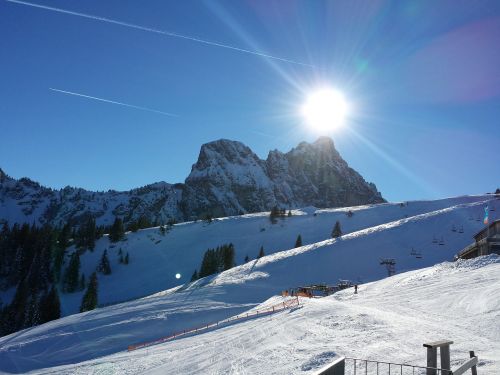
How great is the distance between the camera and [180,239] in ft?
413

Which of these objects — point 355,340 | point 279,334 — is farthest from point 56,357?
point 355,340

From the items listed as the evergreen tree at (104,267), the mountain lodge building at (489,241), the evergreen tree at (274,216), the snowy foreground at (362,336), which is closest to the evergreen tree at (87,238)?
the evergreen tree at (104,267)

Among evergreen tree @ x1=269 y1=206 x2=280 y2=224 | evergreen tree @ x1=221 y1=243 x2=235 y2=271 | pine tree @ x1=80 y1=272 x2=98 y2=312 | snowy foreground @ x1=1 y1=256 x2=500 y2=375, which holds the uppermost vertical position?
evergreen tree @ x1=269 y1=206 x2=280 y2=224

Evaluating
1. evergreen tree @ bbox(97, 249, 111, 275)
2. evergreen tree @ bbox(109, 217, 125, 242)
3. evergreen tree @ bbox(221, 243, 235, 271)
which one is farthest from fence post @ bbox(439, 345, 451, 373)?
evergreen tree @ bbox(109, 217, 125, 242)

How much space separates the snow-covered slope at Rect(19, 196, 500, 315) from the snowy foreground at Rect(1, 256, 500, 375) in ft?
116

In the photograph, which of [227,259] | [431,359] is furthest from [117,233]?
[431,359]

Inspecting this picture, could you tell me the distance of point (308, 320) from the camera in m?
23.0

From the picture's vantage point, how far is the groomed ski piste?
15789 mm

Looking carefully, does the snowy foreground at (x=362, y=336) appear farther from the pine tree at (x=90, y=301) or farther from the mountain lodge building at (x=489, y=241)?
the pine tree at (x=90, y=301)

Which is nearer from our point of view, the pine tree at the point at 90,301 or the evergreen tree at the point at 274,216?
the pine tree at the point at 90,301

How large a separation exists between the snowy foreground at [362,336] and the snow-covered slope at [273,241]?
116ft

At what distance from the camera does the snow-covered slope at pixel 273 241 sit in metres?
68.9

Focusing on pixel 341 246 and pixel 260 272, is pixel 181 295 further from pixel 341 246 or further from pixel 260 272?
pixel 341 246

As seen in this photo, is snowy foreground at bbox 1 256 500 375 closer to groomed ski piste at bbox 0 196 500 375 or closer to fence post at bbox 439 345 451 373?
groomed ski piste at bbox 0 196 500 375
